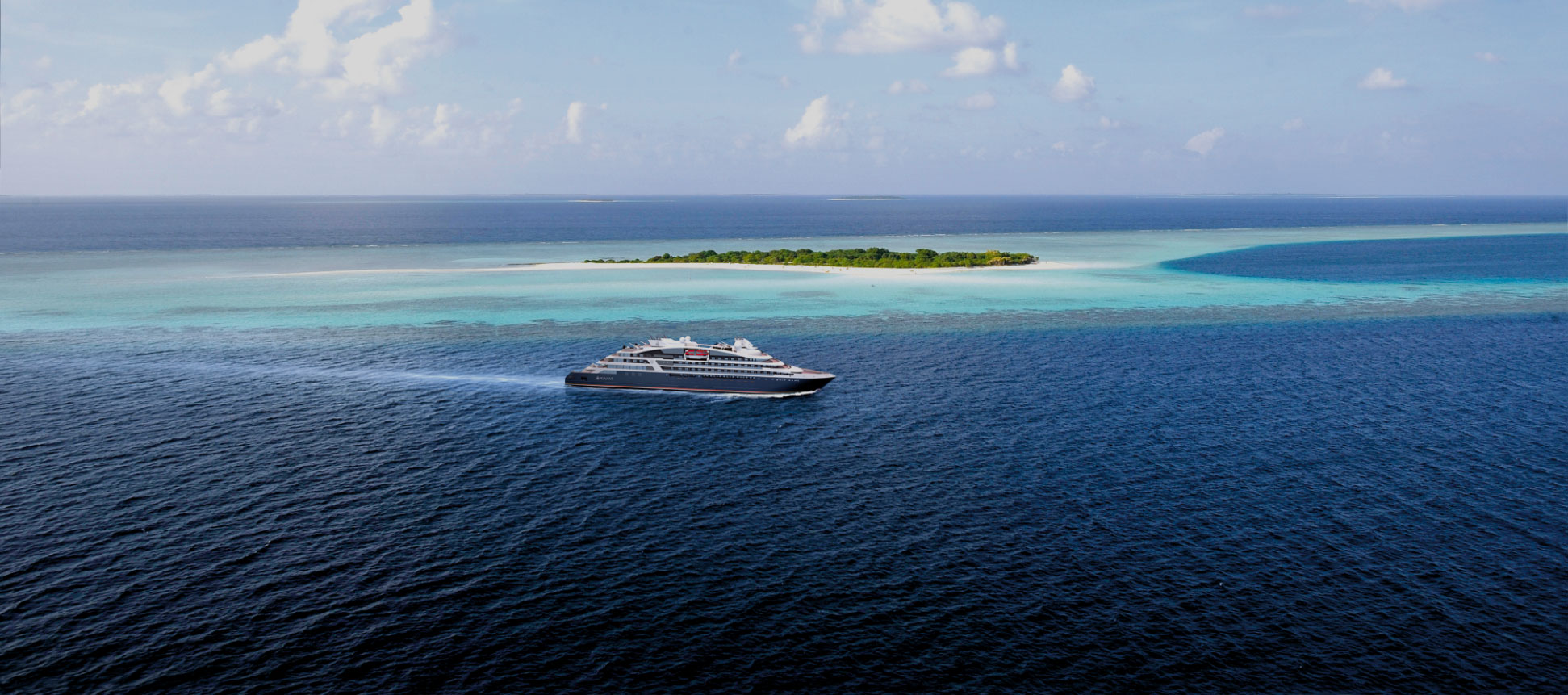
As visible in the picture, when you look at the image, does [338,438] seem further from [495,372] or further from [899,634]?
[899,634]

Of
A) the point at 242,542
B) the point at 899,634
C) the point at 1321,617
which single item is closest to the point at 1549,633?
the point at 1321,617

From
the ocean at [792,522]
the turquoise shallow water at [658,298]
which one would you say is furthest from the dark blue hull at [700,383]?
the turquoise shallow water at [658,298]

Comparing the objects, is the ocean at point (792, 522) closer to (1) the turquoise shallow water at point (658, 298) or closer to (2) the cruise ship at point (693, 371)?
(2) the cruise ship at point (693, 371)

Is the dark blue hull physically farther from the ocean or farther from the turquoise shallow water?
the turquoise shallow water

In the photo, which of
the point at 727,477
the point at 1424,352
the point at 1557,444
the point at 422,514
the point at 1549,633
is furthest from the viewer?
→ the point at 1424,352

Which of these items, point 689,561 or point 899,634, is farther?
point 689,561

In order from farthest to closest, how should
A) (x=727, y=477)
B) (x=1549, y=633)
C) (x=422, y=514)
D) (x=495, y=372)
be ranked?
(x=495, y=372)
(x=727, y=477)
(x=422, y=514)
(x=1549, y=633)
